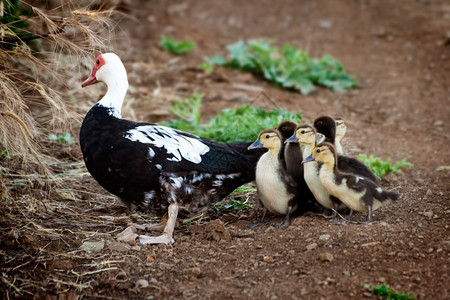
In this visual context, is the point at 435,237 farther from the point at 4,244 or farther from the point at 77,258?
the point at 4,244

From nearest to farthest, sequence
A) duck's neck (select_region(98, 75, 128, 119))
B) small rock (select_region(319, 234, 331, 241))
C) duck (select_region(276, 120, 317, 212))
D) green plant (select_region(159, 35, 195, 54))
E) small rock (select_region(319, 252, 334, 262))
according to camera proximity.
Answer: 1. small rock (select_region(319, 252, 334, 262))
2. small rock (select_region(319, 234, 331, 241))
3. duck (select_region(276, 120, 317, 212))
4. duck's neck (select_region(98, 75, 128, 119))
5. green plant (select_region(159, 35, 195, 54))

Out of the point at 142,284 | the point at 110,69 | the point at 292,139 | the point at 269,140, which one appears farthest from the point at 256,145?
the point at 142,284

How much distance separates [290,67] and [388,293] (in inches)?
234

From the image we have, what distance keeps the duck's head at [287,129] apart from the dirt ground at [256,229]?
715 mm

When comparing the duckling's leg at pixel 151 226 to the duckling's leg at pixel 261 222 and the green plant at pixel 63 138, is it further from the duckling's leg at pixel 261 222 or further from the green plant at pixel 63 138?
the green plant at pixel 63 138

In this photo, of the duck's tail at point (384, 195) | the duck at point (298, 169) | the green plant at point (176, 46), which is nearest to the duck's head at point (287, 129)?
the duck at point (298, 169)

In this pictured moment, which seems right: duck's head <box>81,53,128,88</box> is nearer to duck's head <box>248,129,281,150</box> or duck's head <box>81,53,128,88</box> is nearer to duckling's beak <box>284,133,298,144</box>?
duck's head <box>248,129,281,150</box>

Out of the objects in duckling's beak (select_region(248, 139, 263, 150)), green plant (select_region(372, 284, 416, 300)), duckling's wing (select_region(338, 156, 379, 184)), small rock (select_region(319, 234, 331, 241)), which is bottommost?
small rock (select_region(319, 234, 331, 241))

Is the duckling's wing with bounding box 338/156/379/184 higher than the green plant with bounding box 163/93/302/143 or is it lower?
higher

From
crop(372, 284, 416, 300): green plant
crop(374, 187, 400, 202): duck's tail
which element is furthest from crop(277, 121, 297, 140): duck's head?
crop(372, 284, 416, 300): green plant

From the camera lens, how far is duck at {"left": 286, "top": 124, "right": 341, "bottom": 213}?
204 inches

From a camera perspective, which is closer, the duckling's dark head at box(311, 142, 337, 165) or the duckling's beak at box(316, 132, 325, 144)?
the duckling's dark head at box(311, 142, 337, 165)

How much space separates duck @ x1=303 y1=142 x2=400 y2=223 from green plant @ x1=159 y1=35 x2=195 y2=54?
624 cm

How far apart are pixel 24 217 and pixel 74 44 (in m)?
1.52
